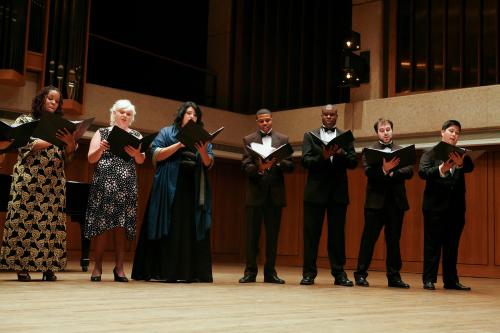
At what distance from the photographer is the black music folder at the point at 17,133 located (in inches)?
163

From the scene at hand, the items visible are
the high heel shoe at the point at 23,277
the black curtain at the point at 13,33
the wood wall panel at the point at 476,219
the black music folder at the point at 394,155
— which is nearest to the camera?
the high heel shoe at the point at 23,277

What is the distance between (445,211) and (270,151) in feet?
4.42

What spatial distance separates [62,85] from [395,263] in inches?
164

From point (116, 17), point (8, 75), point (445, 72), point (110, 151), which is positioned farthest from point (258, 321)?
point (116, 17)

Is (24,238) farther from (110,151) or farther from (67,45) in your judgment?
(67,45)

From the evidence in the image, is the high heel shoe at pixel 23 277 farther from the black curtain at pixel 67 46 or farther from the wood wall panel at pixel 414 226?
the wood wall panel at pixel 414 226

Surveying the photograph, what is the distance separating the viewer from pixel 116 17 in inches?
367

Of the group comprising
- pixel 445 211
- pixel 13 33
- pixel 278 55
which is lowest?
pixel 445 211

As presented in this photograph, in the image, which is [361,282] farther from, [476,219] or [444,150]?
[476,219]

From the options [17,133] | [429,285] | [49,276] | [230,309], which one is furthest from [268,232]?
[230,309]

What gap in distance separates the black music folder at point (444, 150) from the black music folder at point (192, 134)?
1.49 meters

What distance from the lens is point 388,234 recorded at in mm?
5141

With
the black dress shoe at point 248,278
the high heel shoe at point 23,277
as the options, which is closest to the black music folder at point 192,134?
the black dress shoe at point 248,278

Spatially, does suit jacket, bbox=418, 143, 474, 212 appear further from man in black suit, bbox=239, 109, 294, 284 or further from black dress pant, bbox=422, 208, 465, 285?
man in black suit, bbox=239, 109, 294, 284
